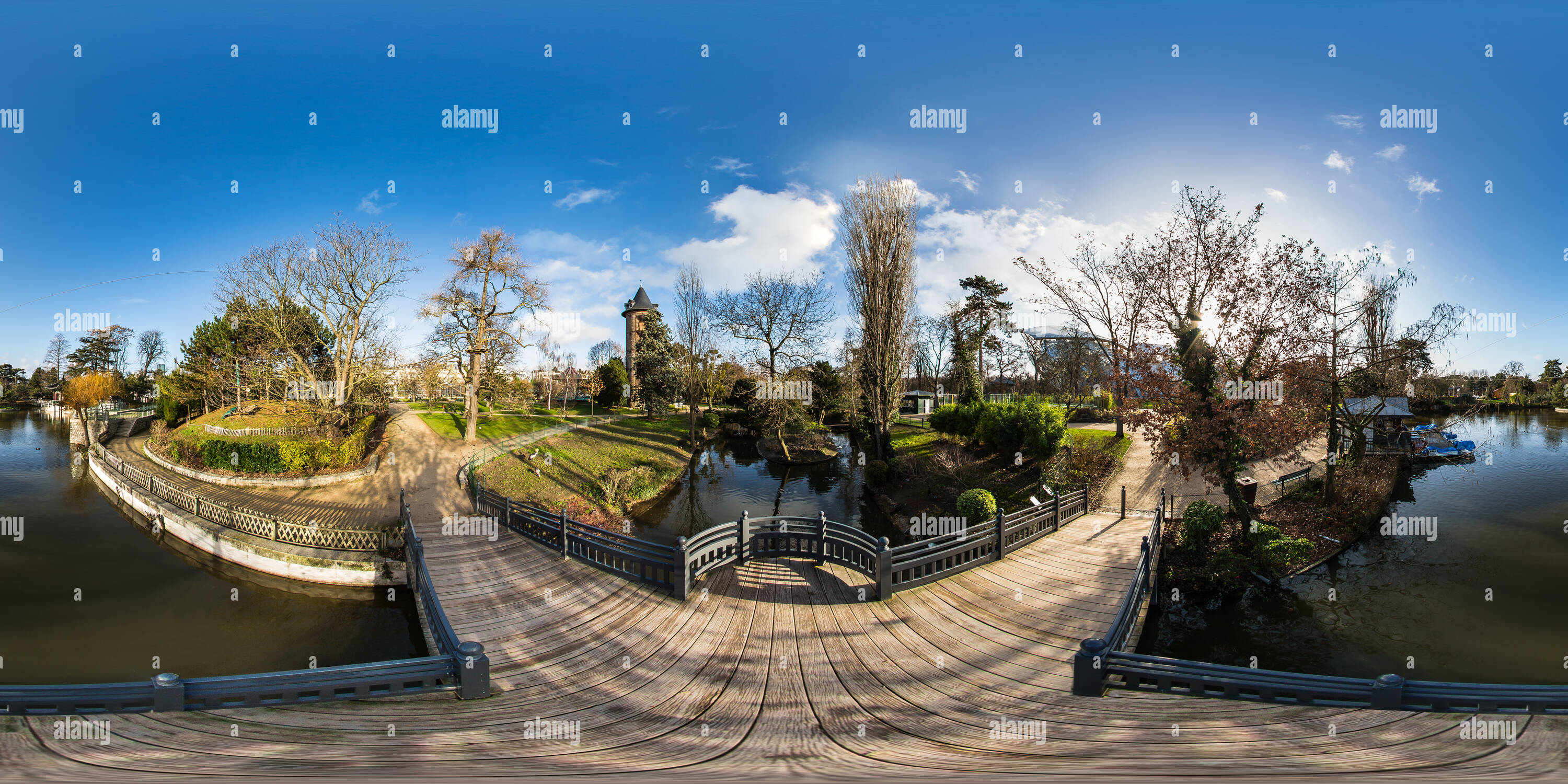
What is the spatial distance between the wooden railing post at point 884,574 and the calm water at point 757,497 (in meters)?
5.92

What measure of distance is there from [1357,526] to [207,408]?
1962 inches

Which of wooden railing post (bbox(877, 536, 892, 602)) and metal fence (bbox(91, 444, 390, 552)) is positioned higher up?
wooden railing post (bbox(877, 536, 892, 602))

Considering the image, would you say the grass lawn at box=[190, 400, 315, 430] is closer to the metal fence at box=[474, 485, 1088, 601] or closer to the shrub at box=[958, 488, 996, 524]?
the metal fence at box=[474, 485, 1088, 601]

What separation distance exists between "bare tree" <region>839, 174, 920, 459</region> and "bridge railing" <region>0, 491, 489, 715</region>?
17.2 m

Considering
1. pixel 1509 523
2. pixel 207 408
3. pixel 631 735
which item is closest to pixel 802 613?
pixel 631 735

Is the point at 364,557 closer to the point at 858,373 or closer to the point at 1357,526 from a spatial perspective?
the point at 858,373

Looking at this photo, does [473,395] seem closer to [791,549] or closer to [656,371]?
[656,371]

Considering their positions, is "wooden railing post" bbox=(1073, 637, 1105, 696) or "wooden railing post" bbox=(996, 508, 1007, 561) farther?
"wooden railing post" bbox=(996, 508, 1007, 561)

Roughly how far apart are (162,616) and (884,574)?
1352 centimetres

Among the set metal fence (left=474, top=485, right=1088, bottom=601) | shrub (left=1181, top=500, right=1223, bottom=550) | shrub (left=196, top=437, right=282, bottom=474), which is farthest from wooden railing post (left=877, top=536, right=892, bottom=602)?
shrub (left=196, top=437, right=282, bottom=474)

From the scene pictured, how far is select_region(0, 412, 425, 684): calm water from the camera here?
8.93m

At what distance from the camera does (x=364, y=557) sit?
36.7ft

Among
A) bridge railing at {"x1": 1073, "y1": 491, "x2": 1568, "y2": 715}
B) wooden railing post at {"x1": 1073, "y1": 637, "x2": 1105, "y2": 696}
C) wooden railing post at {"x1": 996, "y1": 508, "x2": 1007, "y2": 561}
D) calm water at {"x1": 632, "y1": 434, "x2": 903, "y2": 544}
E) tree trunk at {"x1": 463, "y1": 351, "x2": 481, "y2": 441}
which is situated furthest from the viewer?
tree trunk at {"x1": 463, "y1": 351, "x2": 481, "y2": 441}

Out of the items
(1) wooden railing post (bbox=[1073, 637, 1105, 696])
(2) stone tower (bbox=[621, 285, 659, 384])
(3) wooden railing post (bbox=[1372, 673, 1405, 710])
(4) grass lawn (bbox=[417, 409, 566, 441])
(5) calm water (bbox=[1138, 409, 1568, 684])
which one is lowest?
(5) calm water (bbox=[1138, 409, 1568, 684])
